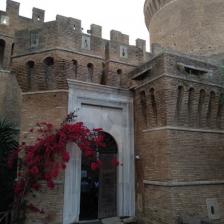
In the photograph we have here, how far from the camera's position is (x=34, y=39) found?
27.7ft

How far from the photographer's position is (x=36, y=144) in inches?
282

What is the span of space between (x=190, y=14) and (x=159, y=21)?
202 centimetres

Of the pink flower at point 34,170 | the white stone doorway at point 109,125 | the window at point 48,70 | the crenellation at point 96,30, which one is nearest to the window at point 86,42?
the window at point 48,70

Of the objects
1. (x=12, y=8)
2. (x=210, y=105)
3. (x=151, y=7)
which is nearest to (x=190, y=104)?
(x=210, y=105)

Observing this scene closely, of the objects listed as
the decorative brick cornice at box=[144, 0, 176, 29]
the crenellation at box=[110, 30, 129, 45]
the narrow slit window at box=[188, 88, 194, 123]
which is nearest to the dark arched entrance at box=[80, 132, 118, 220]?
the narrow slit window at box=[188, 88, 194, 123]

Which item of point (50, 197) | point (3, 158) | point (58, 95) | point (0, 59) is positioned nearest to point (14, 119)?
point (0, 59)

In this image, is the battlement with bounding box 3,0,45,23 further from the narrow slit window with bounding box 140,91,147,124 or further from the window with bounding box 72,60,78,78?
the narrow slit window with bounding box 140,91,147,124

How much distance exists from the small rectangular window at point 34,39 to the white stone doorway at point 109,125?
1.78 metres

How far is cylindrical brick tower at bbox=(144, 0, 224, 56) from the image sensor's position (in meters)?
13.5

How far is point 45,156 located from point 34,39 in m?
3.88

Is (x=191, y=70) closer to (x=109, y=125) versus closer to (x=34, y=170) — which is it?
(x=109, y=125)

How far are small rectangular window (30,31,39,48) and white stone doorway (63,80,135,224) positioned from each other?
5.83 ft

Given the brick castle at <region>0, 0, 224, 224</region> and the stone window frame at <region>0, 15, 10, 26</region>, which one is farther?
the stone window frame at <region>0, 15, 10, 26</region>

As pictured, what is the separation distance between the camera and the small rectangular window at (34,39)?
839 cm
